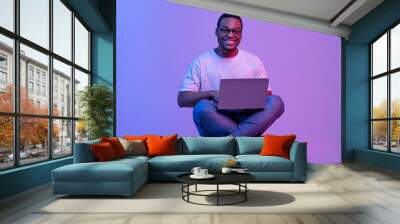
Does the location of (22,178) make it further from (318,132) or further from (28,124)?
(318,132)

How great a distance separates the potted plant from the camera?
7633 millimetres

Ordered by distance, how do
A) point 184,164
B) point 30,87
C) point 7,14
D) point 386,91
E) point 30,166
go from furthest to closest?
point 386,91 → point 184,164 → point 30,87 → point 30,166 → point 7,14

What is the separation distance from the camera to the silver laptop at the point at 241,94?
26.5 feet

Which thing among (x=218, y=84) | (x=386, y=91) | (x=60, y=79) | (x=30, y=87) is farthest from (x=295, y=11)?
(x=30, y=87)

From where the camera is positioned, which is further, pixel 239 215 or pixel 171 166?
pixel 171 166

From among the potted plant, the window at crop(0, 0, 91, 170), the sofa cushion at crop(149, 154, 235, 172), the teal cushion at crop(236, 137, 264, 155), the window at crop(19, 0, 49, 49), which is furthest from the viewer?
the potted plant

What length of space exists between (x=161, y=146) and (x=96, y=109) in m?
1.95

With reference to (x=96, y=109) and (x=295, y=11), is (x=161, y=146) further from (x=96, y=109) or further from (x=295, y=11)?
(x=295, y=11)

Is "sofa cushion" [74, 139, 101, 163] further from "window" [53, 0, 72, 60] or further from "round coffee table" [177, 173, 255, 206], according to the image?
"window" [53, 0, 72, 60]

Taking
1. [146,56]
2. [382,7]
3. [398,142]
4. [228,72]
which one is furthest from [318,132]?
[146,56]

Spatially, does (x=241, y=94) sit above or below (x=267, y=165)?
above

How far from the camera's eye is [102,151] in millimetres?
5605

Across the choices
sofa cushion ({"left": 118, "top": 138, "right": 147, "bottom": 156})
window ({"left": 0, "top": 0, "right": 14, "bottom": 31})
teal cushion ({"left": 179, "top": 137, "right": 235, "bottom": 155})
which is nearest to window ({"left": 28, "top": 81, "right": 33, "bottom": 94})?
window ({"left": 0, "top": 0, "right": 14, "bottom": 31})

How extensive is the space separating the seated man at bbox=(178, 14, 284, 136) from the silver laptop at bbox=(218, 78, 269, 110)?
0.11 meters
